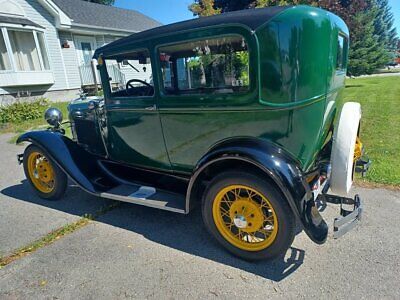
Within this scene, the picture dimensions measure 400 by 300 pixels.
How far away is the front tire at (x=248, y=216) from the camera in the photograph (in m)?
2.36

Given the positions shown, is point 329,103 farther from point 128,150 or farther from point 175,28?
point 128,150

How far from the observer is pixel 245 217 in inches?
101

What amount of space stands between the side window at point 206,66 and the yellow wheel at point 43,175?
6.75 feet

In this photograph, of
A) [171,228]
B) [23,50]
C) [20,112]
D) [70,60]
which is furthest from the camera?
[70,60]

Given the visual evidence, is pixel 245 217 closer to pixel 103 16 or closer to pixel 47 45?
pixel 47 45

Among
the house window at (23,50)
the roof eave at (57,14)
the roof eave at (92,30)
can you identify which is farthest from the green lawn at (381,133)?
the roof eave at (92,30)

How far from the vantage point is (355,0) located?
14555 millimetres

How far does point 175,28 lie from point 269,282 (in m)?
2.39

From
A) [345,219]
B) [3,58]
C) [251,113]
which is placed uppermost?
[3,58]

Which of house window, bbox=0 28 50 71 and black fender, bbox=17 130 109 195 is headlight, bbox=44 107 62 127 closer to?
black fender, bbox=17 130 109 195

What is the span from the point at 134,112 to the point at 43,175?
184 centimetres

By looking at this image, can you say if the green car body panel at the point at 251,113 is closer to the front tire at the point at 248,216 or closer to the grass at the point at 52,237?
the front tire at the point at 248,216

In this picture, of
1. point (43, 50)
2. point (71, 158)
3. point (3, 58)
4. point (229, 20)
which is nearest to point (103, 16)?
point (43, 50)

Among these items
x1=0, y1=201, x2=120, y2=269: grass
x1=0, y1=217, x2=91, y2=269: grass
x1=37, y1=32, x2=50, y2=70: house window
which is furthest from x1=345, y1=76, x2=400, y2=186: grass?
x1=37, y1=32, x2=50, y2=70: house window
